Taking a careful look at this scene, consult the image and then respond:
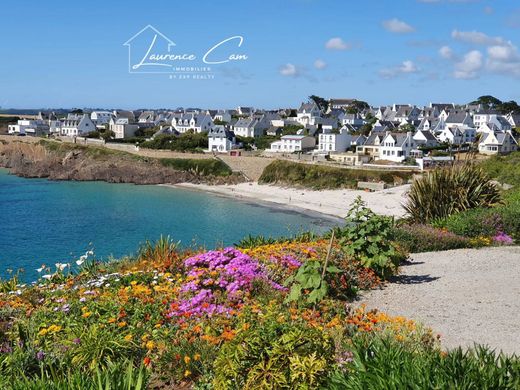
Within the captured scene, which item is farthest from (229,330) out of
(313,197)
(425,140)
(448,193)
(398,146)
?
(425,140)

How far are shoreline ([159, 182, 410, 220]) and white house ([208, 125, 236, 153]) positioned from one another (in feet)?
66.1

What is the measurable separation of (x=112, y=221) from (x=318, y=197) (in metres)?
22.8

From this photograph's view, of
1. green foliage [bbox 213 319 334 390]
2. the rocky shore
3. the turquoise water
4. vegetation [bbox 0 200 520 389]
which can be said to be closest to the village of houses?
the rocky shore

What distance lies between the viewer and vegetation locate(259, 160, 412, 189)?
62.9 m

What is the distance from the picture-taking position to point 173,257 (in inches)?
466

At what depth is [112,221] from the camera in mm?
45969

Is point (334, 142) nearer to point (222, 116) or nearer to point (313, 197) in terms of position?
point (313, 197)

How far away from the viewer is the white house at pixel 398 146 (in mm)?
77812

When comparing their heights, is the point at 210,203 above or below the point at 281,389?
below

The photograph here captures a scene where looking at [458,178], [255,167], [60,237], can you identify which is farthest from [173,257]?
[255,167]

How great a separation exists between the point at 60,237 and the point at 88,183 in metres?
38.6

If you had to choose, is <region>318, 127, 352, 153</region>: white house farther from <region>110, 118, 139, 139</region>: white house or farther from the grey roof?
<region>110, 118, 139, 139</region>: white house

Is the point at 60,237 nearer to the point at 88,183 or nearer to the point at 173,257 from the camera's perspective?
the point at 173,257

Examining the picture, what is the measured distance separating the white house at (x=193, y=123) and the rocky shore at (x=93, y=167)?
31158 millimetres
